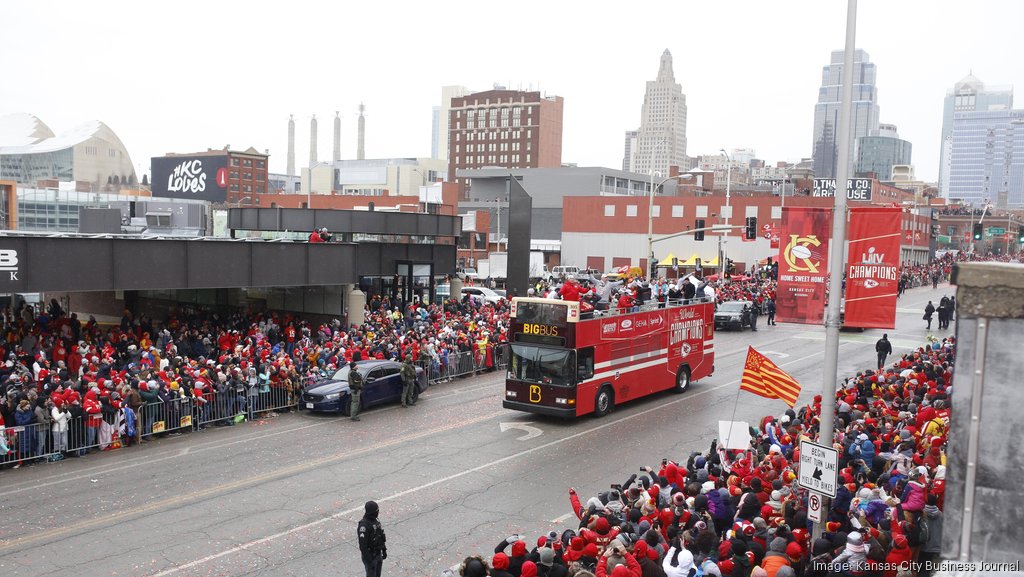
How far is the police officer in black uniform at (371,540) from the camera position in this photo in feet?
34.9

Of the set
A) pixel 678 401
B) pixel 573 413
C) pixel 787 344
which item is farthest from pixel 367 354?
pixel 787 344

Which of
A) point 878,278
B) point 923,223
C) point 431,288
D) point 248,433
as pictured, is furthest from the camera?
point 923,223

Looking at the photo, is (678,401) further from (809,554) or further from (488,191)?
(488,191)

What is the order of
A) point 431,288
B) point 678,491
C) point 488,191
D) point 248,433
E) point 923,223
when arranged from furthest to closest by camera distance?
1. point 488,191
2. point 923,223
3. point 431,288
4. point 248,433
5. point 678,491

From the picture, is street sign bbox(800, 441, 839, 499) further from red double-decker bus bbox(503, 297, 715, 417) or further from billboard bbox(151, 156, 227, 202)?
billboard bbox(151, 156, 227, 202)

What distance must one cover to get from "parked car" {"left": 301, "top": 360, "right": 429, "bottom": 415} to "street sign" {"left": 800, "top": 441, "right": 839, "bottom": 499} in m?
15.2

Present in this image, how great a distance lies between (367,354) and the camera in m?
25.7

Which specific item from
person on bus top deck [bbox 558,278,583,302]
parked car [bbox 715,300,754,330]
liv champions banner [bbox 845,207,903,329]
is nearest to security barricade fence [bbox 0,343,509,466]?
person on bus top deck [bbox 558,278,583,302]

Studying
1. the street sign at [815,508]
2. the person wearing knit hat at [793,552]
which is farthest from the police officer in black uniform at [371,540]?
the street sign at [815,508]

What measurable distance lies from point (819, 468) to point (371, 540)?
5731 millimetres

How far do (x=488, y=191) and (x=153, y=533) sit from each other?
10416cm

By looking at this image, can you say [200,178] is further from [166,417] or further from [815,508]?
[815,508]

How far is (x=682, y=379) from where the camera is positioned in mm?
26734

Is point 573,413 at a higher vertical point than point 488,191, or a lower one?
lower
